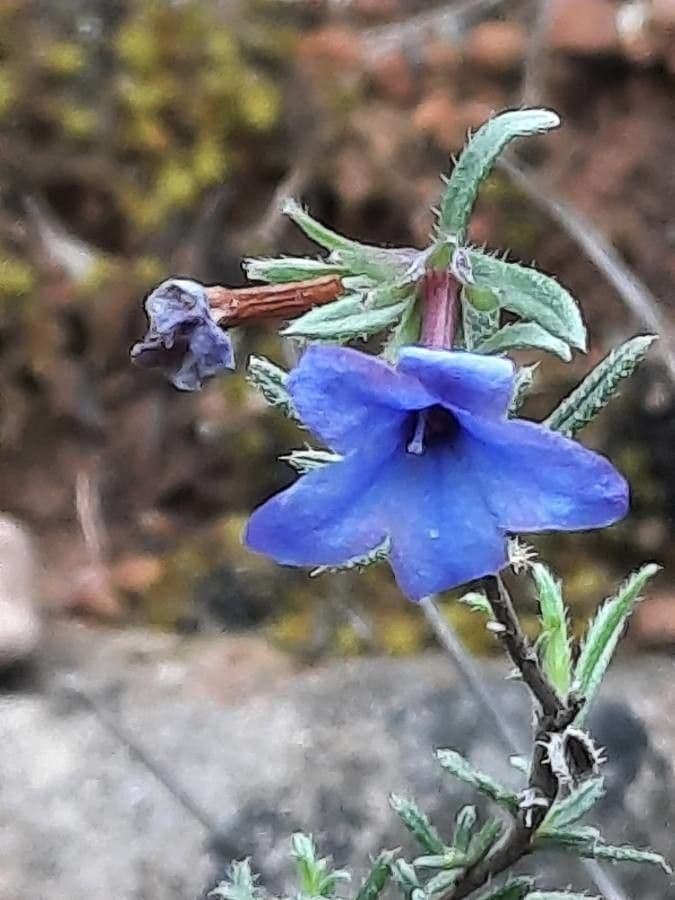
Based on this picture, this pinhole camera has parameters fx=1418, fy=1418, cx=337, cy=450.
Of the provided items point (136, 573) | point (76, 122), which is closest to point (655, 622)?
point (136, 573)

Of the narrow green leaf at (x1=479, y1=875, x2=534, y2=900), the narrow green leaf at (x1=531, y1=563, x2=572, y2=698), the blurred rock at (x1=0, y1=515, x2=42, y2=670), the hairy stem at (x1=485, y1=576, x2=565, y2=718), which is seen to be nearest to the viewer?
the hairy stem at (x1=485, y1=576, x2=565, y2=718)

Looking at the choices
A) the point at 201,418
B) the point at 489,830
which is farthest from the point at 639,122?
the point at 489,830

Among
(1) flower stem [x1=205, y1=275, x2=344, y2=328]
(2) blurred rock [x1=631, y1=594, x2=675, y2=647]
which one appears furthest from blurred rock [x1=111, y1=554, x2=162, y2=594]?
(1) flower stem [x1=205, y1=275, x2=344, y2=328]

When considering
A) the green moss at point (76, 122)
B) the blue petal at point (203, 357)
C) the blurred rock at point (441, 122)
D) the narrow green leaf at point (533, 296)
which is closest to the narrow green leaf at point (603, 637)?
the narrow green leaf at point (533, 296)

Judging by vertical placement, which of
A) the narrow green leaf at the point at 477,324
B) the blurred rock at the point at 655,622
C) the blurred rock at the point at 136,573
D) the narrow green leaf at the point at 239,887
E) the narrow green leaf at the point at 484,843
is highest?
the narrow green leaf at the point at 477,324

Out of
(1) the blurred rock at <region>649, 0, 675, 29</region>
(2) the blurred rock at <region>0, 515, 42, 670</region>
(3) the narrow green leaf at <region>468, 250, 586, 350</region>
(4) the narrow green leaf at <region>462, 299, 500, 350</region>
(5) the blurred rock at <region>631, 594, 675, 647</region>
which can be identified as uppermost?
(3) the narrow green leaf at <region>468, 250, 586, 350</region>

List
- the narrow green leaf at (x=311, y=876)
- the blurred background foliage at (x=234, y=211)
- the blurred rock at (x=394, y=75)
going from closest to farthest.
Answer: the narrow green leaf at (x=311, y=876)
the blurred background foliage at (x=234, y=211)
the blurred rock at (x=394, y=75)

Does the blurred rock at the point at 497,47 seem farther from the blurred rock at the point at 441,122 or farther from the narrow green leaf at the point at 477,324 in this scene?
the narrow green leaf at the point at 477,324

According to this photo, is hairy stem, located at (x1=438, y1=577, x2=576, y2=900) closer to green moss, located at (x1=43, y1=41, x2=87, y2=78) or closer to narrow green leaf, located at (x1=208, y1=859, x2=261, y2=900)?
narrow green leaf, located at (x1=208, y1=859, x2=261, y2=900)

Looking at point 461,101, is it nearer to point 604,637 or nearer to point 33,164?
point 33,164
